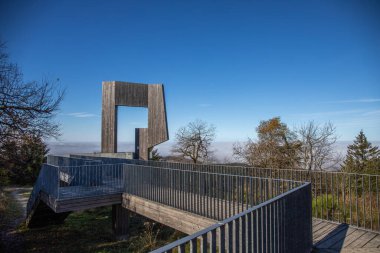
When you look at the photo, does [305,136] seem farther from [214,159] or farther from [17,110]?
[17,110]

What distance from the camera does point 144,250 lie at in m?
9.33

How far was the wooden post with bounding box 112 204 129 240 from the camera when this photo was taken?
10492mm

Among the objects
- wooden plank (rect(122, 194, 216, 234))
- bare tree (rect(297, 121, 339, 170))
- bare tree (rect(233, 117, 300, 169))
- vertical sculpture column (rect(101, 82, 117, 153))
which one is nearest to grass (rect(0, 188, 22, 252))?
vertical sculpture column (rect(101, 82, 117, 153))

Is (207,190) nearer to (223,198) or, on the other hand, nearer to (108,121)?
(223,198)

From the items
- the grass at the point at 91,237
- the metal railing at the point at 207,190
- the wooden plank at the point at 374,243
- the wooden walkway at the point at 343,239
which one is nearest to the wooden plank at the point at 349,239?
the wooden walkway at the point at 343,239

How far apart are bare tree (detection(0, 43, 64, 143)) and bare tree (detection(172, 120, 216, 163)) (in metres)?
12.8

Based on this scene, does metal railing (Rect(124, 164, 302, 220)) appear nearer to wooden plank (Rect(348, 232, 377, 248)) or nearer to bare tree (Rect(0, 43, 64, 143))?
wooden plank (Rect(348, 232, 377, 248))

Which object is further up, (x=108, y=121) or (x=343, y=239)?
(x=108, y=121)

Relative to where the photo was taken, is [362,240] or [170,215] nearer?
[362,240]

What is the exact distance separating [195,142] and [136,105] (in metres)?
8.60

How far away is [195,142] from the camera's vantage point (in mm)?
22250

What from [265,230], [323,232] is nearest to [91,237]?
[323,232]

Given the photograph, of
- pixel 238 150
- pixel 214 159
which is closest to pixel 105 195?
pixel 238 150

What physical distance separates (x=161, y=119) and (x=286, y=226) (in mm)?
11319
